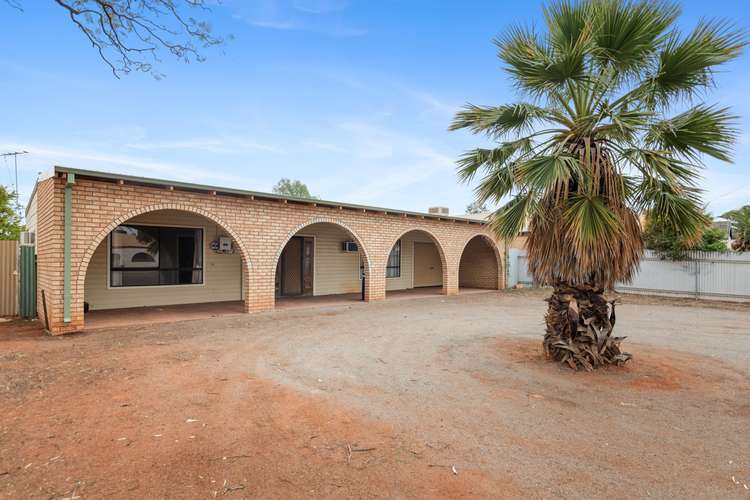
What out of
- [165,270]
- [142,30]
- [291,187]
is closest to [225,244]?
[165,270]

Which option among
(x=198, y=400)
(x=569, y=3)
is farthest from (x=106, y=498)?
(x=569, y=3)

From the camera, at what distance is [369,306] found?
12.1 metres

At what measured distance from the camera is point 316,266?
565 inches

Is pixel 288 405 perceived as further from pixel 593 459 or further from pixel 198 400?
pixel 593 459

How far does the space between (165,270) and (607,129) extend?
10672 mm

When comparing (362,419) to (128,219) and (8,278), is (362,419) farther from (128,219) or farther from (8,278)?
(8,278)

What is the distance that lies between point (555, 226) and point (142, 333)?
7.31 meters

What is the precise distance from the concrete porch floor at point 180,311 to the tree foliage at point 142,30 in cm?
564

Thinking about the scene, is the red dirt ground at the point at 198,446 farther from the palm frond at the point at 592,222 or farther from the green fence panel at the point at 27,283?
the green fence panel at the point at 27,283

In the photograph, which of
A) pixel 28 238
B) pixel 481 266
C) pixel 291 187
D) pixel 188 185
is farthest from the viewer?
pixel 291 187

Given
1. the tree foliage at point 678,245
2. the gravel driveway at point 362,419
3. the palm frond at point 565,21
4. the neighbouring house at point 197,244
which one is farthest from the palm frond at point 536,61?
the tree foliage at point 678,245

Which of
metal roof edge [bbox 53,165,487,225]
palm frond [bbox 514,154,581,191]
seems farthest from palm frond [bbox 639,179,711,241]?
metal roof edge [bbox 53,165,487,225]

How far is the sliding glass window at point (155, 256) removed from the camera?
10484mm

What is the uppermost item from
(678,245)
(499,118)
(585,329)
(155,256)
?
(499,118)
